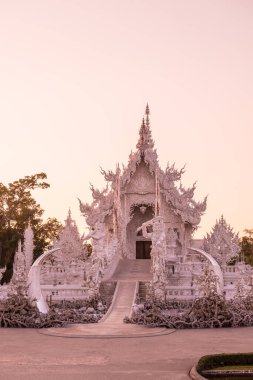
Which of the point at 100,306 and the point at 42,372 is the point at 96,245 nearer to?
the point at 100,306

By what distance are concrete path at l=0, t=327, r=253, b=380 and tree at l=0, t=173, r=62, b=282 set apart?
31698mm

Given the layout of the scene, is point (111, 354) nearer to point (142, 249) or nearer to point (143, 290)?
point (143, 290)

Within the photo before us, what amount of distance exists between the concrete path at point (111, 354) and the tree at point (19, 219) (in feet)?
104

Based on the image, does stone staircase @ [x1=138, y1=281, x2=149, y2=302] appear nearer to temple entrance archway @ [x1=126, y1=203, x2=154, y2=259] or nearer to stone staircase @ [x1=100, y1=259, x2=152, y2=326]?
stone staircase @ [x1=100, y1=259, x2=152, y2=326]

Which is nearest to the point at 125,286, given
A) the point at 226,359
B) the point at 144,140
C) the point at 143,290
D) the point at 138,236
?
the point at 143,290

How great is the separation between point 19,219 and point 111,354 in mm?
38244

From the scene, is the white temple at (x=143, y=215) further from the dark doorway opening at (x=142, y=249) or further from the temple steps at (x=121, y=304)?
the temple steps at (x=121, y=304)

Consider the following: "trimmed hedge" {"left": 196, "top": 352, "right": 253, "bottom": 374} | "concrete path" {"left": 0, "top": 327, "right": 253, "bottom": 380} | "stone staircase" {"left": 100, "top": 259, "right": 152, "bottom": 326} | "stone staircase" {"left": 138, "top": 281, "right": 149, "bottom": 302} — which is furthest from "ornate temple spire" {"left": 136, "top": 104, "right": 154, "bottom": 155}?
"trimmed hedge" {"left": 196, "top": 352, "right": 253, "bottom": 374}

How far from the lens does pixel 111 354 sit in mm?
14367

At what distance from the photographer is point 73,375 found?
470 inches

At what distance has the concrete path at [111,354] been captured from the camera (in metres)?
12.1

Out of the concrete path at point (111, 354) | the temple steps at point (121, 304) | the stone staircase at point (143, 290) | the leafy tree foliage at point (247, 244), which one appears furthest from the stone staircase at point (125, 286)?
the leafy tree foliage at point (247, 244)

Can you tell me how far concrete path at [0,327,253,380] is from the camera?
39.6ft

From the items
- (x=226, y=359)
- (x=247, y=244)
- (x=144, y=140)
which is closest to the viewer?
(x=226, y=359)
